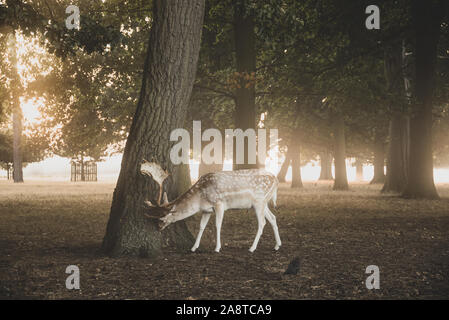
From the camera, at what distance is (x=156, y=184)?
758 cm

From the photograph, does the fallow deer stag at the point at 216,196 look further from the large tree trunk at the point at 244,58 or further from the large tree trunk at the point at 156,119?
the large tree trunk at the point at 244,58

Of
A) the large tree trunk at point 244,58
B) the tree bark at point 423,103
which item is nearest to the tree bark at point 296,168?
the tree bark at point 423,103

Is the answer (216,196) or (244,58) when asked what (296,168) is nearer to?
(244,58)

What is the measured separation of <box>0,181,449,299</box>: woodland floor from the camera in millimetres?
5691

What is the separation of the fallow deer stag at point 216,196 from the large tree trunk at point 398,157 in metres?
19.3

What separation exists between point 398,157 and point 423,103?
6454 mm

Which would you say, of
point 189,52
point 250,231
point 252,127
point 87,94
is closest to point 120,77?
point 87,94

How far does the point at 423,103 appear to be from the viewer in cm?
1989

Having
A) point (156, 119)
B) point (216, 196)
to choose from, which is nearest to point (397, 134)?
point (216, 196)

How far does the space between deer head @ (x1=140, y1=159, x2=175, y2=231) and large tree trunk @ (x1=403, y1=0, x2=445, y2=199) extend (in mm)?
14834

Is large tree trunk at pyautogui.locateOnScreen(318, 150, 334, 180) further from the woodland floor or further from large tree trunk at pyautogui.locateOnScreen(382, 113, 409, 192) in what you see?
the woodland floor

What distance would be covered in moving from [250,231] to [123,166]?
4298 mm

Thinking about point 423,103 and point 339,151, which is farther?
point 339,151
